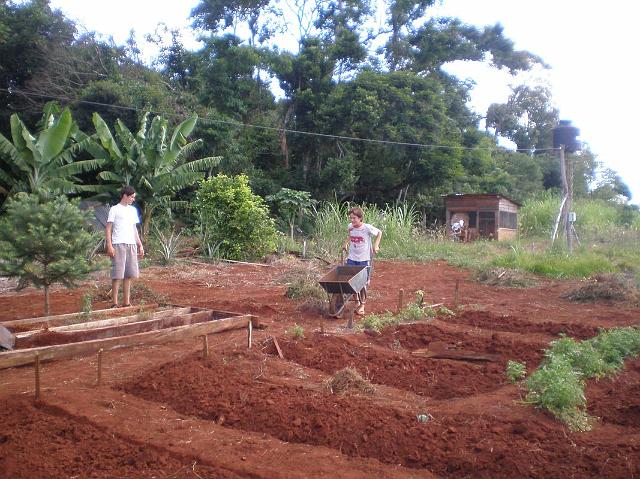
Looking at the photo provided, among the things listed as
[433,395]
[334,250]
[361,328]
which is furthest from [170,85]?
[433,395]

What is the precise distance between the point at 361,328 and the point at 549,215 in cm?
1918

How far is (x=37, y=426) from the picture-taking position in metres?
4.16

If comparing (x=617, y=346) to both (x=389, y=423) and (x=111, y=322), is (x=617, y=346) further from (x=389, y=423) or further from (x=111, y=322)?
(x=111, y=322)

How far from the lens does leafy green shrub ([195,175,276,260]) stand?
1576cm

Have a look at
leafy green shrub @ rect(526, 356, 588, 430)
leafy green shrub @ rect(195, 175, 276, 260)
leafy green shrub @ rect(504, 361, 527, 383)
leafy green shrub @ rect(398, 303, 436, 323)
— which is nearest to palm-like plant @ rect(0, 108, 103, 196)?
leafy green shrub @ rect(195, 175, 276, 260)

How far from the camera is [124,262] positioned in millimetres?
8188

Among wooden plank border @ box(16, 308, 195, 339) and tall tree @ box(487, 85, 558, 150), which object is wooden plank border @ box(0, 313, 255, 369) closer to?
wooden plank border @ box(16, 308, 195, 339)

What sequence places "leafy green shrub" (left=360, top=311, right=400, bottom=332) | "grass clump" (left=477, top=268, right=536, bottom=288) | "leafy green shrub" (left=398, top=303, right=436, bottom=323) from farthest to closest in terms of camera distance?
"grass clump" (left=477, top=268, right=536, bottom=288) < "leafy green shrub" (left=398, top=303, right=436, bottom=323) < "leafy green shrub" (left=360, top=311, right=400, bottom=332)

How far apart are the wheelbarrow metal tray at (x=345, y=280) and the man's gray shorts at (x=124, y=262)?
2531 millimetres

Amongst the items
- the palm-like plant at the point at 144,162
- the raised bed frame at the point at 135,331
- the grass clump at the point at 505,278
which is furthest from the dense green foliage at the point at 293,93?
the raised bed frame at the point at 135,331

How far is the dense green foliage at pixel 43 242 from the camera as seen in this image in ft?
23.1

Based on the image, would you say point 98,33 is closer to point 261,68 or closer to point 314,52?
point 261,68

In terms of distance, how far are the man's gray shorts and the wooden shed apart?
710 inches

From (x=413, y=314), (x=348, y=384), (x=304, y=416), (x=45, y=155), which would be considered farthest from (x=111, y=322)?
(x=45, y=155)
